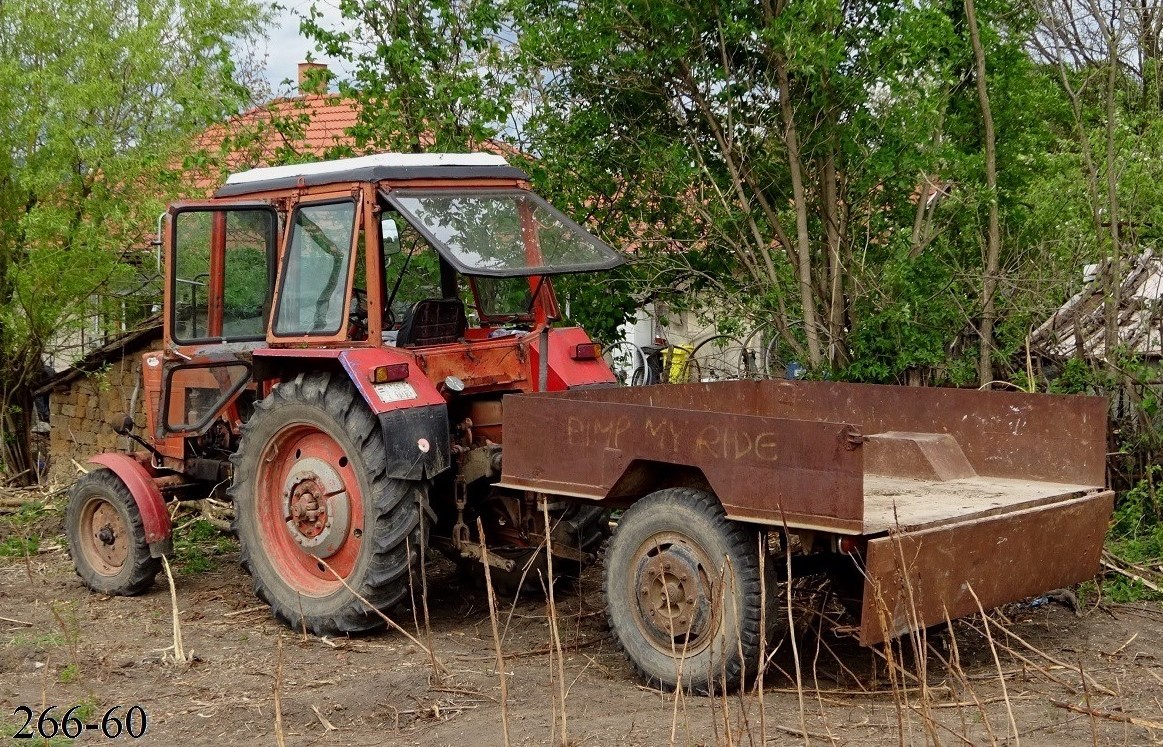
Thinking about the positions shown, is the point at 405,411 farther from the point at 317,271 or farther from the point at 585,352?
the point at 585,352

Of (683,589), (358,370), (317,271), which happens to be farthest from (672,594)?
(317,271)

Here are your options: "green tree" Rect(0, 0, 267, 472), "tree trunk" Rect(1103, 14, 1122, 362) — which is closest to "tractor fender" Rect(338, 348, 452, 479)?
"tree trunk" Rect(1103, 14, 1122, 362)

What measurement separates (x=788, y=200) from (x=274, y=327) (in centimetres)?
412

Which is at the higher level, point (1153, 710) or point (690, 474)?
point (690, 474)

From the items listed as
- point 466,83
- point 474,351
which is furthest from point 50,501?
point 474,351

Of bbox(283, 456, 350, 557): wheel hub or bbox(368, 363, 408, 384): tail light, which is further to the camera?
bbox(283, 456, 350, 557): wheel hub

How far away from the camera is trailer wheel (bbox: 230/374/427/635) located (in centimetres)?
634

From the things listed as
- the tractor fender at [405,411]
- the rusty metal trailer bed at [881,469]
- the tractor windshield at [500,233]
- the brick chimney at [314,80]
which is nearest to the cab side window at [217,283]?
the tractor fender at [405,411]

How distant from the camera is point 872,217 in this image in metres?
9.25

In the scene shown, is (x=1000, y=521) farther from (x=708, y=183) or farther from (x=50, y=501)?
(x=50, y=501)

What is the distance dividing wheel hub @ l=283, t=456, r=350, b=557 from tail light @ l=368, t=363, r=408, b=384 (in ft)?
2.16

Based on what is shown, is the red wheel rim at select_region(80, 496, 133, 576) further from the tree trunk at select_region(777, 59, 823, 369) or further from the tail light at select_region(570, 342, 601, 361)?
the tree trunk at select_region(777, 59, 823, 369)

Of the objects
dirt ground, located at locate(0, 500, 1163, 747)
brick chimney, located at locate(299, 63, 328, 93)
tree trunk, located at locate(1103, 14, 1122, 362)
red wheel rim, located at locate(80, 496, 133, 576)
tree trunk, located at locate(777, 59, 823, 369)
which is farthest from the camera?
brick chimney, located at locate(299, 63, 328, 93)

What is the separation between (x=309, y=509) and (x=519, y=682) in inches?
64.7
